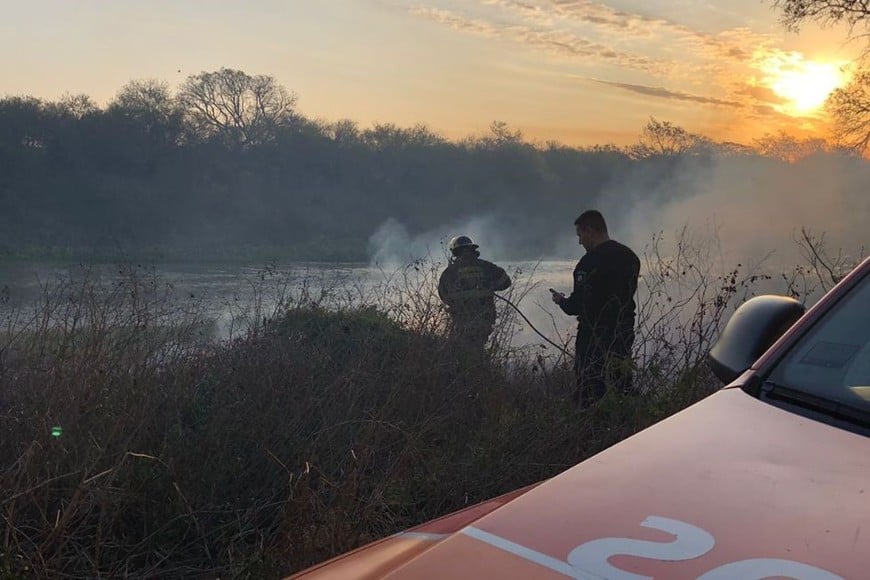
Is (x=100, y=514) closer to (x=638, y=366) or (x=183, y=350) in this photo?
(x=183, y=350)

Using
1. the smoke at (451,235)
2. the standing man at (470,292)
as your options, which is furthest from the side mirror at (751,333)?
the smoke at (451,235)

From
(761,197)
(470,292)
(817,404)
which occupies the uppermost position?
(761,197)

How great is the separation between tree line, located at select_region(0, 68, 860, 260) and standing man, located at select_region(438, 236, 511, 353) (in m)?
21.6

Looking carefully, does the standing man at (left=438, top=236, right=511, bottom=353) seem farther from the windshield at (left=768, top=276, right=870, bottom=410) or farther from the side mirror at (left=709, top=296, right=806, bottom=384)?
the windshield at (left=768, top=276, right=870, bottom=410)

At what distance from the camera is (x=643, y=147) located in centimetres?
2911

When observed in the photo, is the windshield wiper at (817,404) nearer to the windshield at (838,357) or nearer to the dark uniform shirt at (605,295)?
the windshield at (838,357)

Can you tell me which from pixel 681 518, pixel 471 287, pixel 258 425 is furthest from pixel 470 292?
pixel 681 518

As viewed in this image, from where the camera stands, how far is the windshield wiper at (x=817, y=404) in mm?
1771

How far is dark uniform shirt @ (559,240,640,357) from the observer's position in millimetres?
6148

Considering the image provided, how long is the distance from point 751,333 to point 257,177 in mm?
48794

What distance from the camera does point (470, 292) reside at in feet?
22.6

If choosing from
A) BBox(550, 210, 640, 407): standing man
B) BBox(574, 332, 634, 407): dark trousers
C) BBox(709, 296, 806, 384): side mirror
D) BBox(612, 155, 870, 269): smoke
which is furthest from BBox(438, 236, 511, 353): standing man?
BBox(612, 155, 870, 269): smoke

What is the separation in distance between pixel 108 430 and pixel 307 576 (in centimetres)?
265

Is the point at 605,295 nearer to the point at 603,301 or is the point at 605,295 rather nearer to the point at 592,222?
the point at 603,301
